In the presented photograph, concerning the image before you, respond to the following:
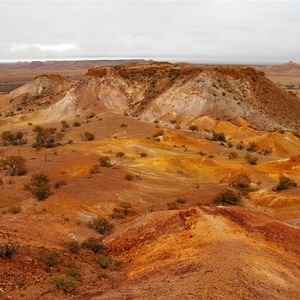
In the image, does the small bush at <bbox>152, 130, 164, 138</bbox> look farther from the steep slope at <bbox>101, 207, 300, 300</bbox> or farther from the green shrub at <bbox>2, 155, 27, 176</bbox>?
the steep slope at <bbox>101, 207, 300, 300</bbox>

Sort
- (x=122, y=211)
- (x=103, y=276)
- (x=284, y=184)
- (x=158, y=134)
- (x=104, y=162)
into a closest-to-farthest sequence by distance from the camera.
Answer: (x=103, y=276)
(x=122, y=211)
(x=284, y=184)
(x=104, y=162)
(x=158, y=134)

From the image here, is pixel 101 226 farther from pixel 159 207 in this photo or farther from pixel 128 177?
pixel 128 177

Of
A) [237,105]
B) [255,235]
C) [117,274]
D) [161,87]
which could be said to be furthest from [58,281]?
[161,87]

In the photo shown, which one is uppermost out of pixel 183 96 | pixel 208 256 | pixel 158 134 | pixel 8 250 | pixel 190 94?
pixel 190 94

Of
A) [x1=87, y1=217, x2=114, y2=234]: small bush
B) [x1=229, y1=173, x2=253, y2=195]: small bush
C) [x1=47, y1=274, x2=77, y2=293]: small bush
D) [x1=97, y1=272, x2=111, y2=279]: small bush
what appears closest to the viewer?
[x1=47, y1=274, x2=77, y2=293]: small bush

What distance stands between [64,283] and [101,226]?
24.6 ft

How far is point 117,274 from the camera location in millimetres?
13266

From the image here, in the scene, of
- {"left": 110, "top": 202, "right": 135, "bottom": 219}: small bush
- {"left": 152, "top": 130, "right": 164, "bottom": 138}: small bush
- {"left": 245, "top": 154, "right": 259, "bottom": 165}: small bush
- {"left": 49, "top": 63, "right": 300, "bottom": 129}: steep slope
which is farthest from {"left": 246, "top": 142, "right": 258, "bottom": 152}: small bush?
{"left": 110, "top": 202, "right": 135, "bottom": 219}: small bush

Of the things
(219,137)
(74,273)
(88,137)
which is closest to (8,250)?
(74,273)

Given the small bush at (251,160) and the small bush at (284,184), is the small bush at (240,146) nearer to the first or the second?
the small bush at (251,160)

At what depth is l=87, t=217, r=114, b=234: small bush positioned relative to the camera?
18453 millimetres

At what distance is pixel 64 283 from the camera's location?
1108cm

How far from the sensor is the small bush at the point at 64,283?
10.9 metres

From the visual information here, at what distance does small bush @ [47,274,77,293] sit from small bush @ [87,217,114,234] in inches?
271
